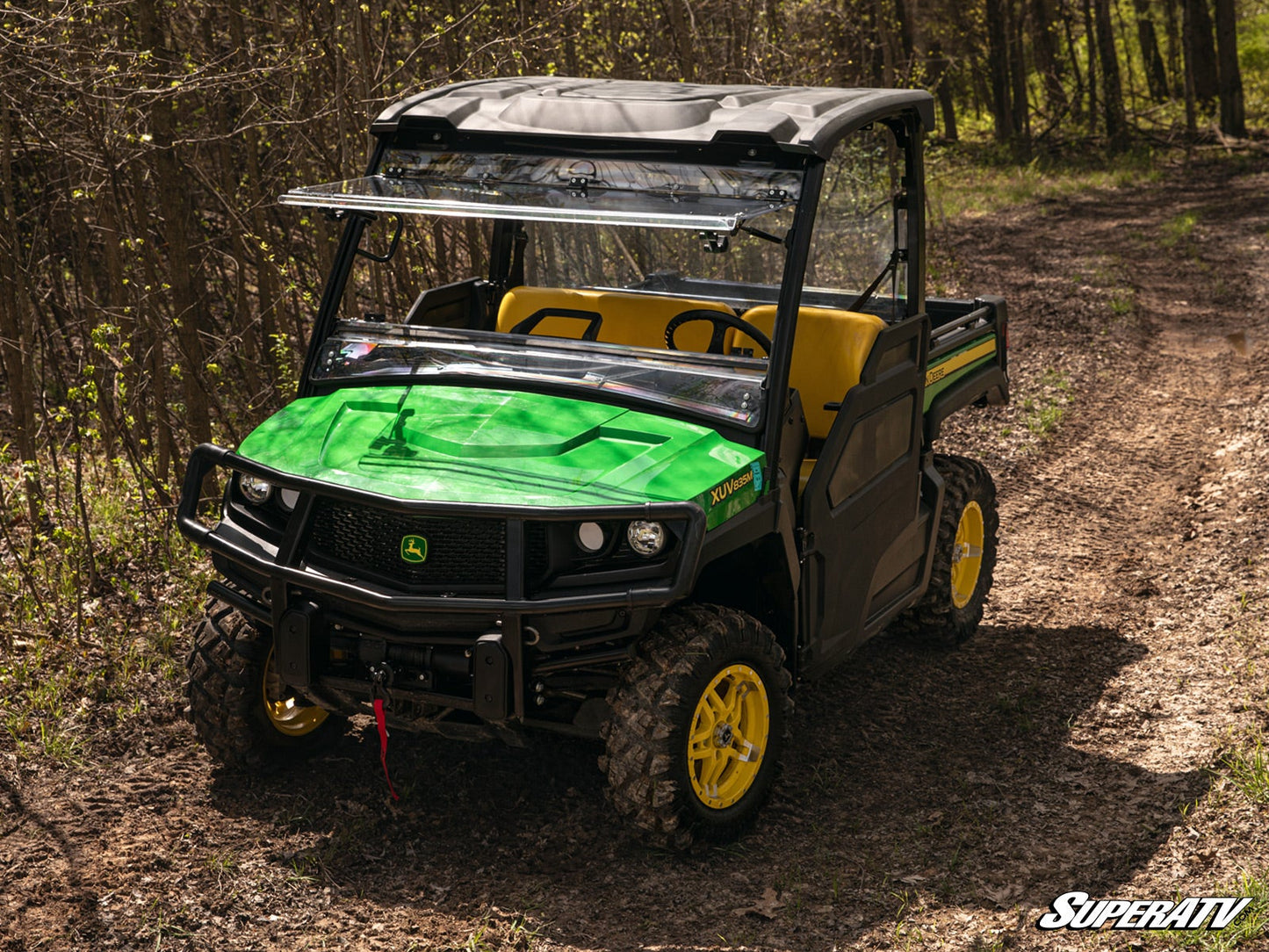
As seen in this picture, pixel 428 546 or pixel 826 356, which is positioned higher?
pixel 826 356

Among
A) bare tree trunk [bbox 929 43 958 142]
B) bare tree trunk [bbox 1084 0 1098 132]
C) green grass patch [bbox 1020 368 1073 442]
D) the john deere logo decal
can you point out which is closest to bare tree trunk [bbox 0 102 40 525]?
the john deere logo decal

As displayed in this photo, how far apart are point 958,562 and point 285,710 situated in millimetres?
2797

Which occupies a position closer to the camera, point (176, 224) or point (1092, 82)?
point (176, 224)

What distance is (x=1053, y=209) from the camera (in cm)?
1745

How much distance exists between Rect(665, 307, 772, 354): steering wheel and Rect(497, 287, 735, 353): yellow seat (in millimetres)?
97

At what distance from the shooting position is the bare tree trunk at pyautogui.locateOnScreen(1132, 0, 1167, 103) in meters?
27.4

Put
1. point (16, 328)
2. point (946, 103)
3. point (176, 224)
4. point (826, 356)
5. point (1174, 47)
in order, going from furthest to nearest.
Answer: point (1174, 47) < point (946, 103) < point (176, 224) < point (16, 328) < point (826, 356)

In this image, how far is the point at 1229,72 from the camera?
20.9 metres

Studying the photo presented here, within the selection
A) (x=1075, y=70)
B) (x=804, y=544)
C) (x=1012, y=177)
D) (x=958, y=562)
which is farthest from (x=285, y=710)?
(x=1075, y=70)

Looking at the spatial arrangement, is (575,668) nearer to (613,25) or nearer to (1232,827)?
(1232,827)

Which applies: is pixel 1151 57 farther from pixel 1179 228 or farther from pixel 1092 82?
pixel 1179 228

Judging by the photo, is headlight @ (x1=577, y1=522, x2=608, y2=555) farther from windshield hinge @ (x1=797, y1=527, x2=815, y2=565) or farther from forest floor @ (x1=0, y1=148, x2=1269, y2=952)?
forest floor @ (x1=0, y1=148, x2=1269, y2=952)

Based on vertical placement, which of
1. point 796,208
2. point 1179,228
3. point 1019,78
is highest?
point 1019,78

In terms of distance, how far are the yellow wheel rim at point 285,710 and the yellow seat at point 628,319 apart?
149cm
